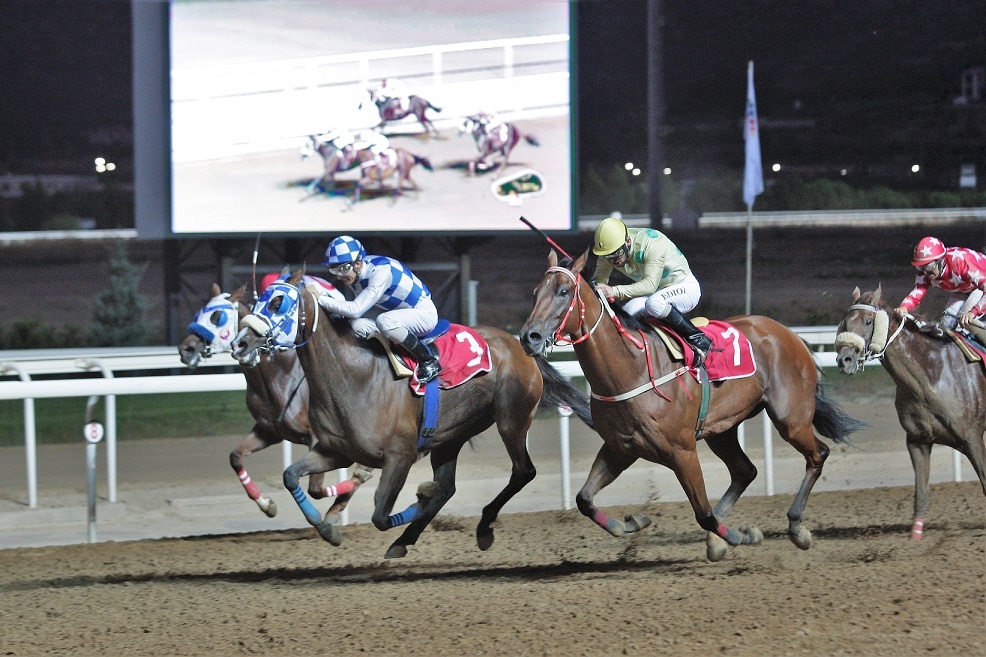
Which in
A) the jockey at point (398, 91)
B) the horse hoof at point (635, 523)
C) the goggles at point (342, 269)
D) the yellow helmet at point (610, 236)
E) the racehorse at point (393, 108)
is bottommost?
the horse hoof at point (635, 523)

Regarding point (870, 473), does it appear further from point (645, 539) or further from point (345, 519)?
point (345, 519)

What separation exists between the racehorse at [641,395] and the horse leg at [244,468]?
5.58 ft

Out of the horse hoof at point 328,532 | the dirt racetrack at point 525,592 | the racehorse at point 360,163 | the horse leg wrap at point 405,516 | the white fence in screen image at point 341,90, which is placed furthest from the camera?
the racehorse at point 360,163

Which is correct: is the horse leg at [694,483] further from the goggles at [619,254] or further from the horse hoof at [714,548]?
the goggles at [619,254]

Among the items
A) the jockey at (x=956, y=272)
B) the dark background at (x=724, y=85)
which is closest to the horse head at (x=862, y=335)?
the jockey at (x=956, y=272)

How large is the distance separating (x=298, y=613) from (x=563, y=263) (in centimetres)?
162

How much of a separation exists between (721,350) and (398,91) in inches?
295

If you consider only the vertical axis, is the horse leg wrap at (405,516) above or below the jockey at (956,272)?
below

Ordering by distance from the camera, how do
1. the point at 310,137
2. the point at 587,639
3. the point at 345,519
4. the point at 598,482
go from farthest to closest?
the point at 310,137 < the point at 345,519 < the point at 598,482 < the point at 587,639

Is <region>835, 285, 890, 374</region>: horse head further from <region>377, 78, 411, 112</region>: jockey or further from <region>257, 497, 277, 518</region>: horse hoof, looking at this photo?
<region>377, 78, 411, 112</region>: jockey

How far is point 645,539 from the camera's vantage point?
5.54 meters

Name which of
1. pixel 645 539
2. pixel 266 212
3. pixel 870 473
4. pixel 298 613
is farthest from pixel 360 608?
pixel 266 212

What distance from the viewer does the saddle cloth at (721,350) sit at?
187 inches

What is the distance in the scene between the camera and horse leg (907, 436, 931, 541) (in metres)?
5.26
